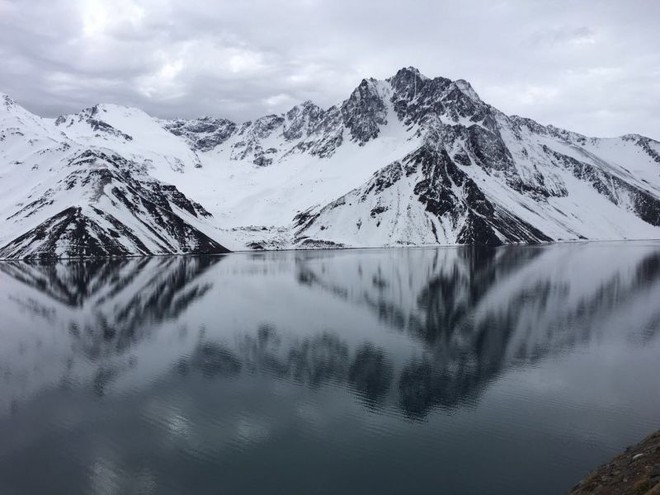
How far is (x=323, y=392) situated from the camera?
54.7m

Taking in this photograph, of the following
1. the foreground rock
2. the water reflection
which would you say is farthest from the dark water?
the foreground rock

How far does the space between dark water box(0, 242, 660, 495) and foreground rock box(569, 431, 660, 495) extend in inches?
111

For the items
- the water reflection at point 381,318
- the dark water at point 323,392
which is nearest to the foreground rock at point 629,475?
the dark water at point 323,392

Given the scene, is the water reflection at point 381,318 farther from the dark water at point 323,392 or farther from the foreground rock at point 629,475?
the foreground rock at point 629,475

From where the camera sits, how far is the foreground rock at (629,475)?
27.2 m

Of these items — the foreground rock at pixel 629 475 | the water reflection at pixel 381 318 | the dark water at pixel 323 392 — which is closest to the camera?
the foreground rock at pixel 629 475

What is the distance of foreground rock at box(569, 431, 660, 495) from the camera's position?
2720cm

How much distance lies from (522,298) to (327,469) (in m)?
83.9

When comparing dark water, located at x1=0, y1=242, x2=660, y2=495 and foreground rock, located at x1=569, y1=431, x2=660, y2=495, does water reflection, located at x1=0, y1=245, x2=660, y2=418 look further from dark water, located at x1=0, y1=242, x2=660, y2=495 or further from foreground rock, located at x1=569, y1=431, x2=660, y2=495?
foreground rock, located at x1=569, y1=431, x2=660, y2=495

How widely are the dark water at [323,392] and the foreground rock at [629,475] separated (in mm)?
2820

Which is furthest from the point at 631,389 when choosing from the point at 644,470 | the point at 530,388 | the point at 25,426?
the point at 25,426

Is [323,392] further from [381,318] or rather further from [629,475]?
[381,318]

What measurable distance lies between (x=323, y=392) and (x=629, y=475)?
30264mm

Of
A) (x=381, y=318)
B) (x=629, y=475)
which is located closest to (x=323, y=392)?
(x=629, y=475)
